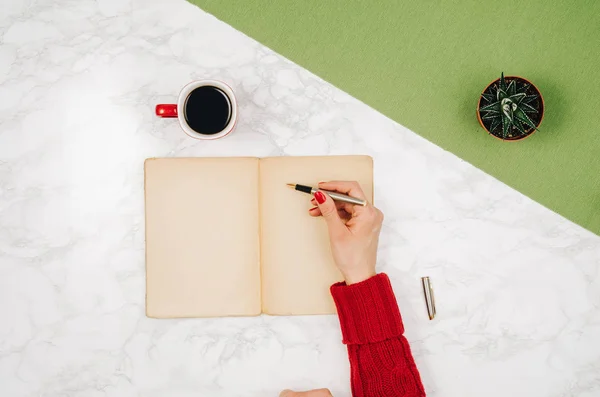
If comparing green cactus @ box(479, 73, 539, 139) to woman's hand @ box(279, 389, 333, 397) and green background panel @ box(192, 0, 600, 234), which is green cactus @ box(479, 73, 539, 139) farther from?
woman's hand @ box(279, 389, 333, 397)

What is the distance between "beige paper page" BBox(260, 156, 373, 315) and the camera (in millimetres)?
824

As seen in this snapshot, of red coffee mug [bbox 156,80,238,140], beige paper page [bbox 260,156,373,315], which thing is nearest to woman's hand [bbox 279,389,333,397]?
beige paper page [bbox 260,156,373,315]

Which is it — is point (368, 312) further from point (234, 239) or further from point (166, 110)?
point (166, 110)

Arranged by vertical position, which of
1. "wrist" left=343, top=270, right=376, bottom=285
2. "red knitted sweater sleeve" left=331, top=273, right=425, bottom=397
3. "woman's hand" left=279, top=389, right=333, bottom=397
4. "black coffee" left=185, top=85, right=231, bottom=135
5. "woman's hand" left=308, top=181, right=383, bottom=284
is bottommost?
"woman's hand" left=279, top=389, right=333, bottom=397

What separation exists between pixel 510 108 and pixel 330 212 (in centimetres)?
34

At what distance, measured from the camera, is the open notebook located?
32.4 inches

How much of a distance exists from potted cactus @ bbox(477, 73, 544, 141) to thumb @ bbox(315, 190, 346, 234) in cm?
29

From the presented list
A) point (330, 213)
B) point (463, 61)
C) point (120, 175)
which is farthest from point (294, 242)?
→ point (463, 61)

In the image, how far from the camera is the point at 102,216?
84cm

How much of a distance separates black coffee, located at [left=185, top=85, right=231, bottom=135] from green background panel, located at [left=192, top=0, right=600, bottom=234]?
0.15 metres

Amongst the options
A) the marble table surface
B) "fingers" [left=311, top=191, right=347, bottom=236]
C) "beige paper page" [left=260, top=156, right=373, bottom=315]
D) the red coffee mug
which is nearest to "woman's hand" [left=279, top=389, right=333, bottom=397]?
the marble table surface

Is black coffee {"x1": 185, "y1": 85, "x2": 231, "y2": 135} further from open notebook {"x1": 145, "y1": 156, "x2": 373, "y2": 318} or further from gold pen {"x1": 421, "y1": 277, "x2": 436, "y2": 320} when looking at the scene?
gold pen {"x1": 421, "y1": 277, "x2": 436, "y2": 320}

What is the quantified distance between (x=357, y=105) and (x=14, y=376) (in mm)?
754

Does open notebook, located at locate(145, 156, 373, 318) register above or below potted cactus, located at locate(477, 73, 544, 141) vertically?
below
